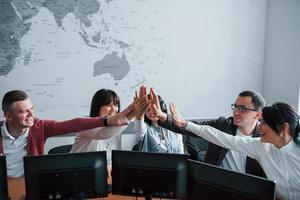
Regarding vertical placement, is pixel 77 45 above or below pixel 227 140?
above

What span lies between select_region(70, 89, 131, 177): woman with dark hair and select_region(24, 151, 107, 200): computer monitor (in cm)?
53

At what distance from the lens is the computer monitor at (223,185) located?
4.42 ft

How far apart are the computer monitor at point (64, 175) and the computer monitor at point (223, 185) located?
0.50m

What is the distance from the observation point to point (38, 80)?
3.26m

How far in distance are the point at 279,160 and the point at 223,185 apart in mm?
695

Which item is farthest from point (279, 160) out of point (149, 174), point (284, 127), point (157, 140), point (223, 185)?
point (157, 140)

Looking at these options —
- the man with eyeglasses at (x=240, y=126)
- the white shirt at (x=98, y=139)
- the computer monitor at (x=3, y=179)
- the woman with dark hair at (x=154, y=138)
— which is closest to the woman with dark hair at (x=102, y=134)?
the white shirt at (x=98, y=139)

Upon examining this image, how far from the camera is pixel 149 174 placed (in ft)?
5.54

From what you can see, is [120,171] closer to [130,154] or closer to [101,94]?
[130,154]

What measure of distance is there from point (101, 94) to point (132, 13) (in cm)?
131

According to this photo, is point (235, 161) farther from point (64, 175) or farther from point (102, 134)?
point (64, 175)

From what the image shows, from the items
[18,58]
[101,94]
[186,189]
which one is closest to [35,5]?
[18,58]

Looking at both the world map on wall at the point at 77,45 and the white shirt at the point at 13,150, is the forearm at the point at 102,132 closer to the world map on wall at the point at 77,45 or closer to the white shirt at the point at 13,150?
the white shirt at the point at 13,150

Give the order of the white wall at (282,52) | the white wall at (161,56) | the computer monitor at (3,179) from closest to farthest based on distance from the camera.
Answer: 1. the computer monitor at (3,179)
2. the white wall at (161,56)
3. the white wall at (282,52)
